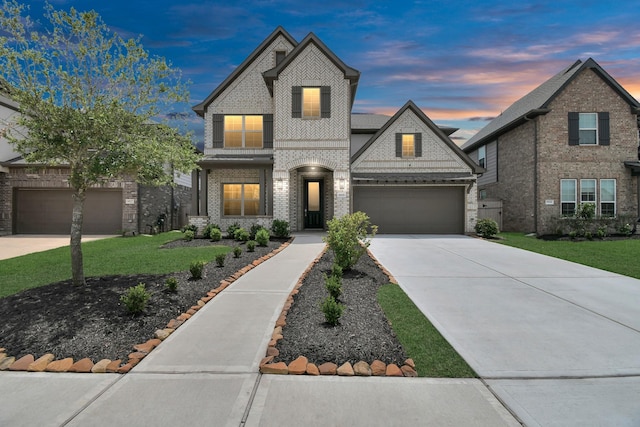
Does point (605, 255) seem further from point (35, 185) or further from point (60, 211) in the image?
point (35, 185)

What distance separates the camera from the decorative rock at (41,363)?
315cm

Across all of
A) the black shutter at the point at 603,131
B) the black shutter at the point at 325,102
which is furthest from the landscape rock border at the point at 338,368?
the black shutter at the point at 603,131

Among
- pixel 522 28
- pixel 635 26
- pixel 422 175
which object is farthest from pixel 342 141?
pixel 635 26

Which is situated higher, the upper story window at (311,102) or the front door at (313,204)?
the upper story window at (311,102)

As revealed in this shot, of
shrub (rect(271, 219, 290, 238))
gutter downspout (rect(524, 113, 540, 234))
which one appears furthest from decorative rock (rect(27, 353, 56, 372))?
gutter downspout (rect(524, 113, 540, 234))

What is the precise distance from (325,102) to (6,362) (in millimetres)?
14515

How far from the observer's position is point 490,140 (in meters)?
21.9

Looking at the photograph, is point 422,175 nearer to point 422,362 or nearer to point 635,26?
point 635,26

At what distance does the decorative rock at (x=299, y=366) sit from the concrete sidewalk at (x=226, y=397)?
0.09 meters

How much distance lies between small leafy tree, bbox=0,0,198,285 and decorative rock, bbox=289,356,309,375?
14.5 feet

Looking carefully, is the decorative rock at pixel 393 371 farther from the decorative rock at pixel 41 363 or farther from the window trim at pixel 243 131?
the window trim at pixel 243 131

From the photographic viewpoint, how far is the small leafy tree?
5.07 metres

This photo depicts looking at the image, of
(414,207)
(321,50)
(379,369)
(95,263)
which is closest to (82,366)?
(379,369)

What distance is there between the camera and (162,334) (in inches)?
152
